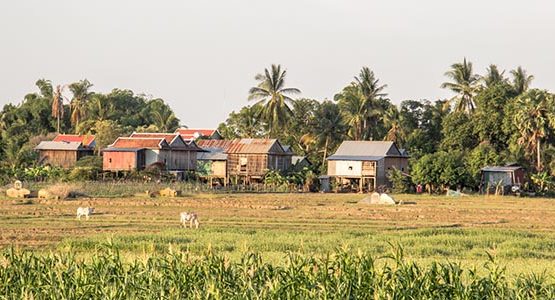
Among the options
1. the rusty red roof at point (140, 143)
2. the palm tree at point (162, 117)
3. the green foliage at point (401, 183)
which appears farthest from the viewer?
the palm tree at point (162, 117)

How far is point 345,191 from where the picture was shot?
64750 mm

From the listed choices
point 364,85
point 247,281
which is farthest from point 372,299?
point 364,85

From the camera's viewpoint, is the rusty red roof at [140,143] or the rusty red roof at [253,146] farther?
the rusty red roof at [253,146]

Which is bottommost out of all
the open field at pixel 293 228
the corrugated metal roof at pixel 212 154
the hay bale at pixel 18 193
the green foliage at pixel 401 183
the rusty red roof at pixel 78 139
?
the open field at pixel 293 228

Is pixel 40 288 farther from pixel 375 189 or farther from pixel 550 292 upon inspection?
pixel 375 189

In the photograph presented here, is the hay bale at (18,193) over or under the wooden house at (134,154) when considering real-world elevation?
under

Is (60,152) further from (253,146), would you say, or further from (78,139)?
(253,146)

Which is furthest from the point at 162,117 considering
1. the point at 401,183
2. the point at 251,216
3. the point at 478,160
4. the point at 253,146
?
the point at 251,216

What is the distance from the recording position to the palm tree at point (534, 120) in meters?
60.5

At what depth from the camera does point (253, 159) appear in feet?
217

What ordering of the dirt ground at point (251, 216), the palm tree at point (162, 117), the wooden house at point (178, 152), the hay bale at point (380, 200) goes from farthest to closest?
1. the palm tree at point (162, 117)
2. the wooden house at point (178, 152)
3. the hay bale at point (380, 200)
4. the dirt ground at point (251, 216)

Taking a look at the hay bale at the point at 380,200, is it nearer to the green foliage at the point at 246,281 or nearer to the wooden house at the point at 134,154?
the wooden house at the point at 134,154

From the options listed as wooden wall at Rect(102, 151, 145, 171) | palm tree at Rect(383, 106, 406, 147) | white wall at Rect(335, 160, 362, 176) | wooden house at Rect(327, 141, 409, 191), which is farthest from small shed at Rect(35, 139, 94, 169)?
palm tree at Rect(383, 106, 406, 147)

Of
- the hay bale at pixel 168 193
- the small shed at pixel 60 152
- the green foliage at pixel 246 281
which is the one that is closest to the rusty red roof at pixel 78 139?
the small shed at pixel 60 152
